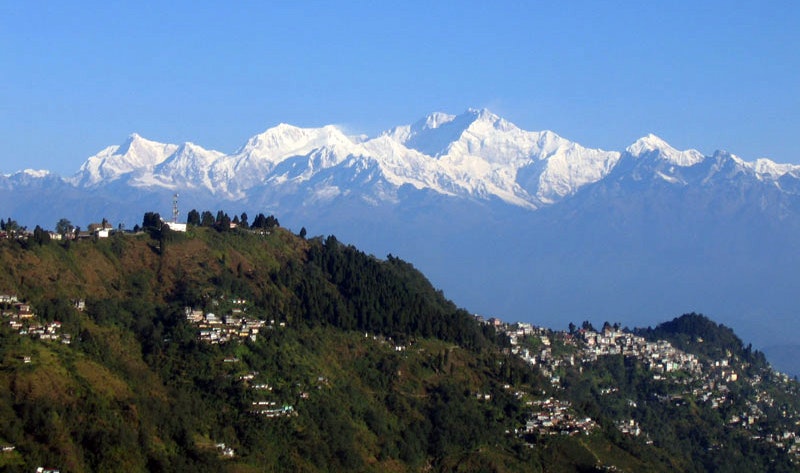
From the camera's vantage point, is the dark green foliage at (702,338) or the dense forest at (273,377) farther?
the dark green foliage at (702,338)

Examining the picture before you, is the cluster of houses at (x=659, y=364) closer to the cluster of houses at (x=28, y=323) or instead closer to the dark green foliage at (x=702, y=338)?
the dark green foliage at (x=702, y=338)

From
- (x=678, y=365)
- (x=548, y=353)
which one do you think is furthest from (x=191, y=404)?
(x=678, y=365)

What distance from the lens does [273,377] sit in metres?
66.4

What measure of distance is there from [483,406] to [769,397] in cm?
3860

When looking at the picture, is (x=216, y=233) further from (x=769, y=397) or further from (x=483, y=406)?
(x=769, y=397)

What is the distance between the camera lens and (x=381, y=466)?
63219 mm

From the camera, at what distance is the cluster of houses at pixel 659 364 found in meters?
91.8

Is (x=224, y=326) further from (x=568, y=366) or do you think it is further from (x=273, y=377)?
(x=568, y=366)

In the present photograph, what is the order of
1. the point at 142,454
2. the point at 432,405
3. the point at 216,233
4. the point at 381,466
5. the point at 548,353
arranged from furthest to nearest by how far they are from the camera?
the point at 548,353 < the point at 216,233 < the point at 432,405 < the point at 381,466 < the point at 142,454

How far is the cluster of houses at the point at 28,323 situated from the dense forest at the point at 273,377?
0.37 ft

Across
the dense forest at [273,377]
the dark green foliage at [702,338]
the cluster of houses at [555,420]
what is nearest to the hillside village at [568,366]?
the cluster of houses at [555,420]

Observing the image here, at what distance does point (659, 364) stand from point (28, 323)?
2129 inches

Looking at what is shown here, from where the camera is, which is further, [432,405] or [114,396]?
[432,405]

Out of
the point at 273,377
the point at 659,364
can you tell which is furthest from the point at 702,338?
the point at 273,377
